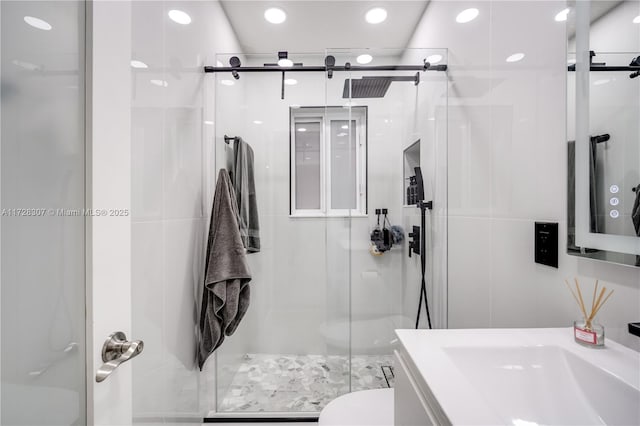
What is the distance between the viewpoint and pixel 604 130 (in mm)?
639

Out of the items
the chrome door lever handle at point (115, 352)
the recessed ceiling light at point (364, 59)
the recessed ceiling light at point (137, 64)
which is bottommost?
the chrome door lever handle at point (115, 352)

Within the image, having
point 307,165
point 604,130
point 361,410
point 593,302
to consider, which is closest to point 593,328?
point 593,302

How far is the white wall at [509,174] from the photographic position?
769 millimetres

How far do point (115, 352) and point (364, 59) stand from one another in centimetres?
Result: 168

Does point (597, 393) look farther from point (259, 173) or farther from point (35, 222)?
point (259, 173)

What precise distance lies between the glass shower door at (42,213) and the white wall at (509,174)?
3.92ft

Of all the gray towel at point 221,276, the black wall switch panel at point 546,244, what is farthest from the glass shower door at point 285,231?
the black wall switch panel at point 546,244

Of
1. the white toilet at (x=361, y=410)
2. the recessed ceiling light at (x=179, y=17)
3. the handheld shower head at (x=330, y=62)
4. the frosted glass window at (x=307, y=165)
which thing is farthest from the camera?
the frosted glass window at (x=307, y=165)

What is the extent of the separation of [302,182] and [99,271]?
5.06ft

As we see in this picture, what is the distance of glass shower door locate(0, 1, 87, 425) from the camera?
0.42m

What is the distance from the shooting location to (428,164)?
5.09 ft

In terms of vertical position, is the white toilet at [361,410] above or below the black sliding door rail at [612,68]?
below

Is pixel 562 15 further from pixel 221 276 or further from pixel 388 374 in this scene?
pixel 388 374

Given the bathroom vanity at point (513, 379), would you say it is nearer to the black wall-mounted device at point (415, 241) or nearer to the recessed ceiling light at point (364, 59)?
the black wall-mounted device at point (415, 241)
